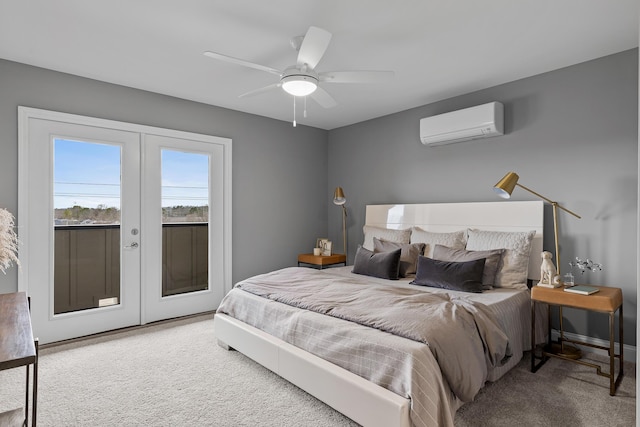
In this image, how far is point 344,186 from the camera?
534 centimetres

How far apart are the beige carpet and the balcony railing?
1.84ft

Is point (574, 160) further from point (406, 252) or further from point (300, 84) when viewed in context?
point (300, 84)

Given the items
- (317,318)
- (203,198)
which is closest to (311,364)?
(317,318)

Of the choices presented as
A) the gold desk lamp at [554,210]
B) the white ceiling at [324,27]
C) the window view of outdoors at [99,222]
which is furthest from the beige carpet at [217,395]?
the white ceiling at [324,27]

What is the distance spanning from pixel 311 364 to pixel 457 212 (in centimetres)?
241

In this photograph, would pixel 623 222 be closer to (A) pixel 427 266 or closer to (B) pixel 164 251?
(A) pixel 427 266

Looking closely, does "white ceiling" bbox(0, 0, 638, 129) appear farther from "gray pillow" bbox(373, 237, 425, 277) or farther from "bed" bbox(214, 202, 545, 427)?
"gray pillow" bbox(373, 237, 425, 277)

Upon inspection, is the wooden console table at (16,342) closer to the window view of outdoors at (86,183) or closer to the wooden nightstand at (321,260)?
the window view of outdoors at (86,183)

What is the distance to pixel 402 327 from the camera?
2.01 metres

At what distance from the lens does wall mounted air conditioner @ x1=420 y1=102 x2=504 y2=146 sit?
351cm

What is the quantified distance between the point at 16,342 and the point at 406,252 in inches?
122

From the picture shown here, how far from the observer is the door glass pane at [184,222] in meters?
4.05

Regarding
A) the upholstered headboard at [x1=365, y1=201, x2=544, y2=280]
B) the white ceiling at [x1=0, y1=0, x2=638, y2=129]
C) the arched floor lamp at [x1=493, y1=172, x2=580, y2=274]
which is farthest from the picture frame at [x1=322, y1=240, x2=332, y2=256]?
the arched floor lamp at [x1=493, y1=172, x2=580, y2=274]

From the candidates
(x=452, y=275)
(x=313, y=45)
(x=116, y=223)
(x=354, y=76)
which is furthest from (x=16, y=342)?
(x=452, y=275)
